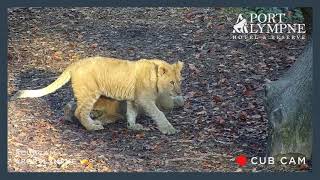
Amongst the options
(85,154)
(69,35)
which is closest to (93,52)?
(69,35)

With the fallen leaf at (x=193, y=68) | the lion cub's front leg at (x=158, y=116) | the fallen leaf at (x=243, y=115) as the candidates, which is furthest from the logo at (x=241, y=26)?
the lion cub's front leg at (x=158, y=116)

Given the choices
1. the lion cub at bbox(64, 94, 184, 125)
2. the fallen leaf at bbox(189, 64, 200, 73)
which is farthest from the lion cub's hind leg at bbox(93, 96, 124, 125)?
the fallen leaf at bbox(189, 64, 200, 73)

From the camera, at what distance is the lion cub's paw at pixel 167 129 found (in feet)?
41.7

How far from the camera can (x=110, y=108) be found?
12.8m

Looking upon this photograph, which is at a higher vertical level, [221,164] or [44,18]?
[44,18]

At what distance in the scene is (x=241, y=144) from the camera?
12.7 metres

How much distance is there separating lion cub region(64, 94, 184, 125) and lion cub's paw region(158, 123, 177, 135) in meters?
0.20

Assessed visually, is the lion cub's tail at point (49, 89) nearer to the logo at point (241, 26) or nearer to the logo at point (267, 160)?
the logo at point (241, 26)

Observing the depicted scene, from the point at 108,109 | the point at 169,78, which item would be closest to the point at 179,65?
the point at 169,78

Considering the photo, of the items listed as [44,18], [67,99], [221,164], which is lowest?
[221,164]

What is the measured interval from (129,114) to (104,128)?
351 millimetres

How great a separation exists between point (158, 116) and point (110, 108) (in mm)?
577

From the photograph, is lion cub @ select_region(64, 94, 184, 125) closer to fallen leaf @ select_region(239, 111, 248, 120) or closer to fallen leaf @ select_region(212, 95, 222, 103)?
fallen leaf @ select_region(212, 95, 222, 103)

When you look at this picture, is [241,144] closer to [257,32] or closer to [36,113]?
[257,32]
